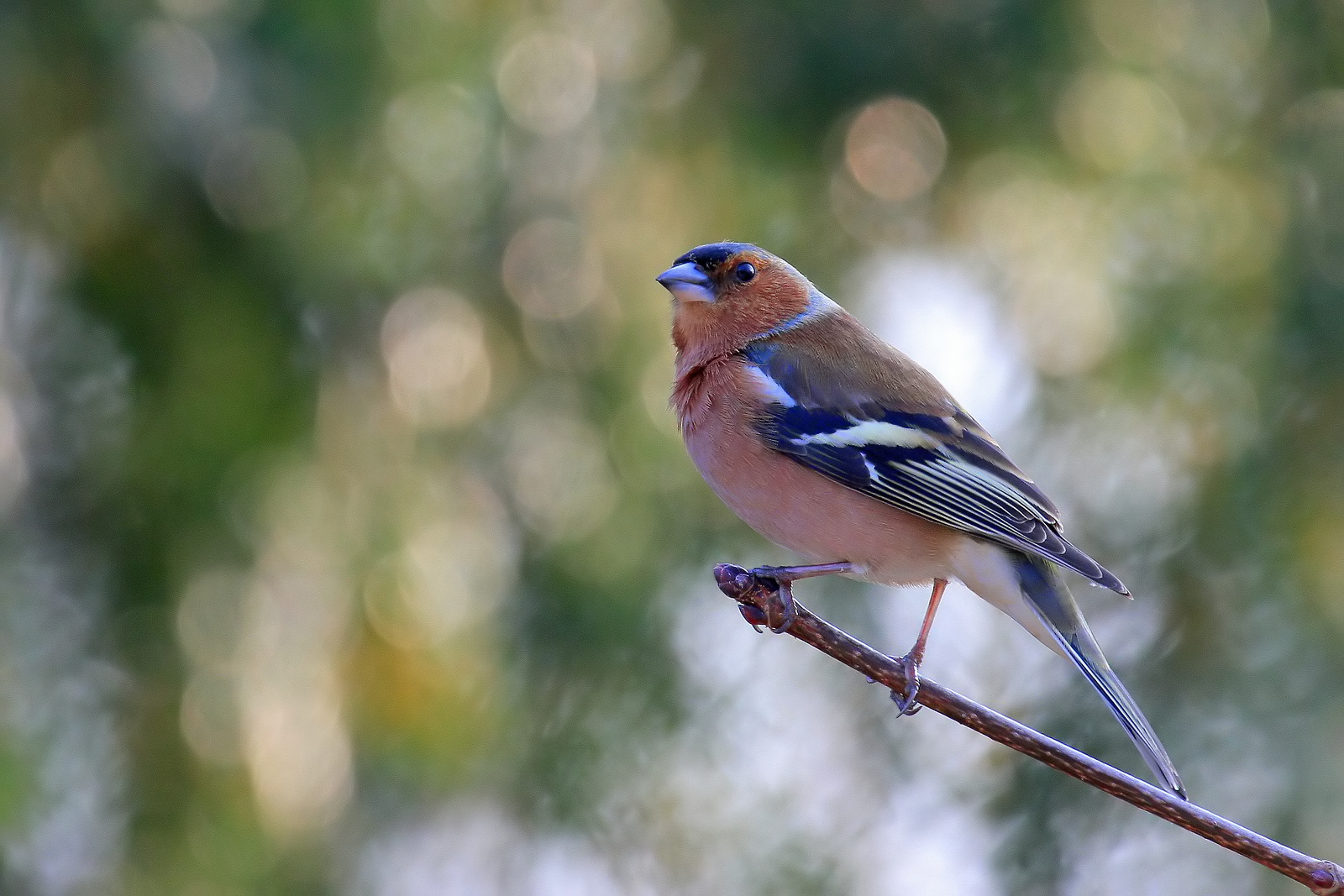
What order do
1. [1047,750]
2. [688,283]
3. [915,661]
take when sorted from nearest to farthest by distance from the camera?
1. [1047,750]
2. [915,661]
3. [688,283]

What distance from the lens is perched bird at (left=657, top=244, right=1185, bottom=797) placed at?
2.96 m

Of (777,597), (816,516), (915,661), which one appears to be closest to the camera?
(777,597)

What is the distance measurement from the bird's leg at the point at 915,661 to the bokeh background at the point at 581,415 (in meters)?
0.74

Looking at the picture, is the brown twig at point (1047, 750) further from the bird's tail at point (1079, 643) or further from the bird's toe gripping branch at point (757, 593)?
the bird's tail at point (1079, 643)

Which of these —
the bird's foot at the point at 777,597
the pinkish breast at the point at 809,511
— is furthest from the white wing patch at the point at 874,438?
the bird's foot at the point at 777,597

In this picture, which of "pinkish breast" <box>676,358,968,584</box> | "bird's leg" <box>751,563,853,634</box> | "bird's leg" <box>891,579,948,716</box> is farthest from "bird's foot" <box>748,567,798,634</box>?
"pinkish breast" <box>676,358,968,584</box>

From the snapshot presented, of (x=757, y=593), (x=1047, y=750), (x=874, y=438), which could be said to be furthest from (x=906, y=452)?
(x=1047, y=750)

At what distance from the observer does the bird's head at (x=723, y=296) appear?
3504 mm

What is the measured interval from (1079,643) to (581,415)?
1.52 meters

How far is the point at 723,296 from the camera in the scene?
3.55m

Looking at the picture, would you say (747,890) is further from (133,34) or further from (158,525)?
(133,34)

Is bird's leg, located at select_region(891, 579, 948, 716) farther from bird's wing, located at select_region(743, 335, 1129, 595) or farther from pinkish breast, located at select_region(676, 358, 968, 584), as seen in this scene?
bird's wing, located at select_region(743, 335, 1129, 595)

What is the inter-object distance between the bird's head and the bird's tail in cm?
94

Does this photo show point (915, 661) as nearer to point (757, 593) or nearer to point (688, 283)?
point (757, 593)
